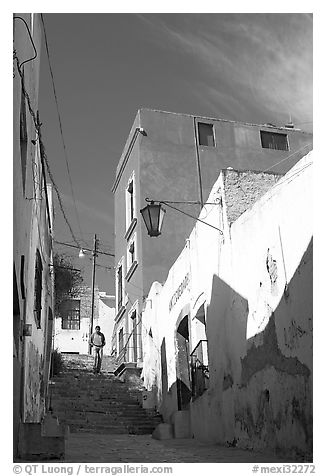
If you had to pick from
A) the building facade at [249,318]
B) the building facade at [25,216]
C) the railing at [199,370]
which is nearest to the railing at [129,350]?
the building facade at [249,318]

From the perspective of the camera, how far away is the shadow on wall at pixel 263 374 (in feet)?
26.2

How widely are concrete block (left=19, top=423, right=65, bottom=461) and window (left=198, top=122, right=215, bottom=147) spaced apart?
17.2 m

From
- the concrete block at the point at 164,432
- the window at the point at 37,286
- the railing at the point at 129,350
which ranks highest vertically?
the window at the point at 37,286

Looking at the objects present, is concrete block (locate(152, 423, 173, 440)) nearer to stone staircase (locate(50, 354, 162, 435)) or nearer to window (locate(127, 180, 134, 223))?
stone staircase (locate(50, 354, 162, 435))

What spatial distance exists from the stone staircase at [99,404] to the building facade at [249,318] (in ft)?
3.15

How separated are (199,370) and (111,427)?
9.34 ft

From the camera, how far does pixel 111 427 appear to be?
49.5ft

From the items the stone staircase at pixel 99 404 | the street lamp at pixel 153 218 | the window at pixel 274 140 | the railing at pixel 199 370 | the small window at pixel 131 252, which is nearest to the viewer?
the street lamp at pixel 153 218

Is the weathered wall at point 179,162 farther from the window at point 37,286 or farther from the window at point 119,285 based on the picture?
the window at point 37,286

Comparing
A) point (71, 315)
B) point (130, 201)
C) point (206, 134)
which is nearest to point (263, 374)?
point (130, 201)

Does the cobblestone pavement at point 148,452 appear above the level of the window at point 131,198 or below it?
below
